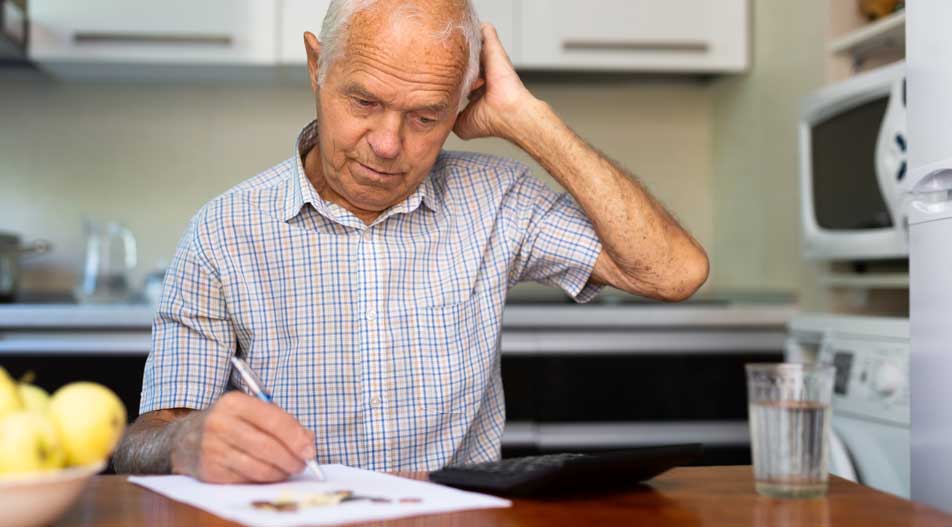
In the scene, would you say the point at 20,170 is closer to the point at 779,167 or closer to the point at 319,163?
the point at 319,163

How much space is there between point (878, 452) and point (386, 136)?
3.46 ft

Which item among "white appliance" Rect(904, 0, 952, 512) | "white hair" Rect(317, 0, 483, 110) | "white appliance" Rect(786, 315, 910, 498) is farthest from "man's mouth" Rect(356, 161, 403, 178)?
"white appliance" Rect(786, 315, 910, 498)

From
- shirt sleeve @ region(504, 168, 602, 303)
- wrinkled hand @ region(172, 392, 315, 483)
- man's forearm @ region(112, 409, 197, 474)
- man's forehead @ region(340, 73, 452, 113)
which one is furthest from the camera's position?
shirt sleeve @ region(504, 168, 602, 303)

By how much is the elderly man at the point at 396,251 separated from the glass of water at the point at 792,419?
615 millimetres

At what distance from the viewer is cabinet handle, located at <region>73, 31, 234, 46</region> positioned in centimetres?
264

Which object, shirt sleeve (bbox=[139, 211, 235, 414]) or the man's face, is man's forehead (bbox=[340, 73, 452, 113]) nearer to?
the man's face

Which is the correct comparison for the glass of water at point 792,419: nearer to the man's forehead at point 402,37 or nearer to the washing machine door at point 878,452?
the man's forehead at point 402,37

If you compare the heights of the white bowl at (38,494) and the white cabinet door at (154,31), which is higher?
the white cabinet door at (154,31)

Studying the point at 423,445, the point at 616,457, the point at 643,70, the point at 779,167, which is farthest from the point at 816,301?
the point at 616,457

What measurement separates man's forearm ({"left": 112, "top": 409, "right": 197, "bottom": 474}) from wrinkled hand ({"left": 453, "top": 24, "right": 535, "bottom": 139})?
55 cm

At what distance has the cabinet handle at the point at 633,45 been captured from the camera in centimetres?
276

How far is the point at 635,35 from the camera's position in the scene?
9.07ft

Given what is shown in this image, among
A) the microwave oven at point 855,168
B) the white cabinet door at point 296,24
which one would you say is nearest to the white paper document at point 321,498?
the microwave oven at point 855,168

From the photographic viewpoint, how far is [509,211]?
1.54 m
